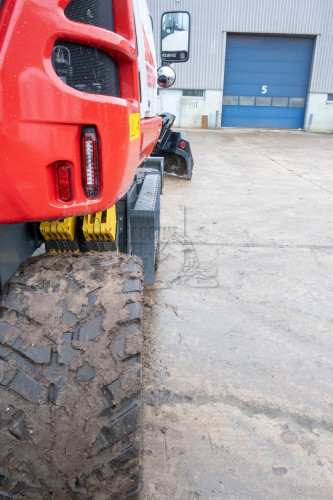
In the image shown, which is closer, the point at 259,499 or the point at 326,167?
the point at 259,499

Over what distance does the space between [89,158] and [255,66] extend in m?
20.7

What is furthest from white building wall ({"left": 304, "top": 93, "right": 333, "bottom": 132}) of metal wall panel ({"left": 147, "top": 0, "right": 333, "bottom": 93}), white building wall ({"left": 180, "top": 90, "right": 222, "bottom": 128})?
white building wall ({"left": 180, "top": 90, "right": 222, "bottom": 128})

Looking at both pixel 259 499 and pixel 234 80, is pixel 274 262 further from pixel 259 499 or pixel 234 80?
pixel 234 80

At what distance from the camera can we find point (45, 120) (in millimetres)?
1113

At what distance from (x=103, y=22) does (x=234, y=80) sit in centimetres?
2012

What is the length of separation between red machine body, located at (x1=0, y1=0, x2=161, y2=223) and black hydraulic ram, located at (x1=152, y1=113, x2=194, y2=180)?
242 inches

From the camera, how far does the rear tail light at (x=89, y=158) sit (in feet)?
4.02

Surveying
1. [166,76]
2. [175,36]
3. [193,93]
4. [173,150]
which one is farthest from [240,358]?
[193,93]

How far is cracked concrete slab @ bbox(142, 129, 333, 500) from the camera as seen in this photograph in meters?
1.88

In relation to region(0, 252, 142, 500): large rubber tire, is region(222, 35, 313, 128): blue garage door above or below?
above

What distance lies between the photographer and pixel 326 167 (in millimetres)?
9711

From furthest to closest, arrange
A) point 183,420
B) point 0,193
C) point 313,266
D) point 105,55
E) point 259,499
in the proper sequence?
point 313,266, point 183,420, point 259,499, point 105,55, point 0,193

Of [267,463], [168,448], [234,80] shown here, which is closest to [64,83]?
[168,448]

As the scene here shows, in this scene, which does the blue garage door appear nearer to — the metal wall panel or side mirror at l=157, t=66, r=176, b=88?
the metal wall panel
